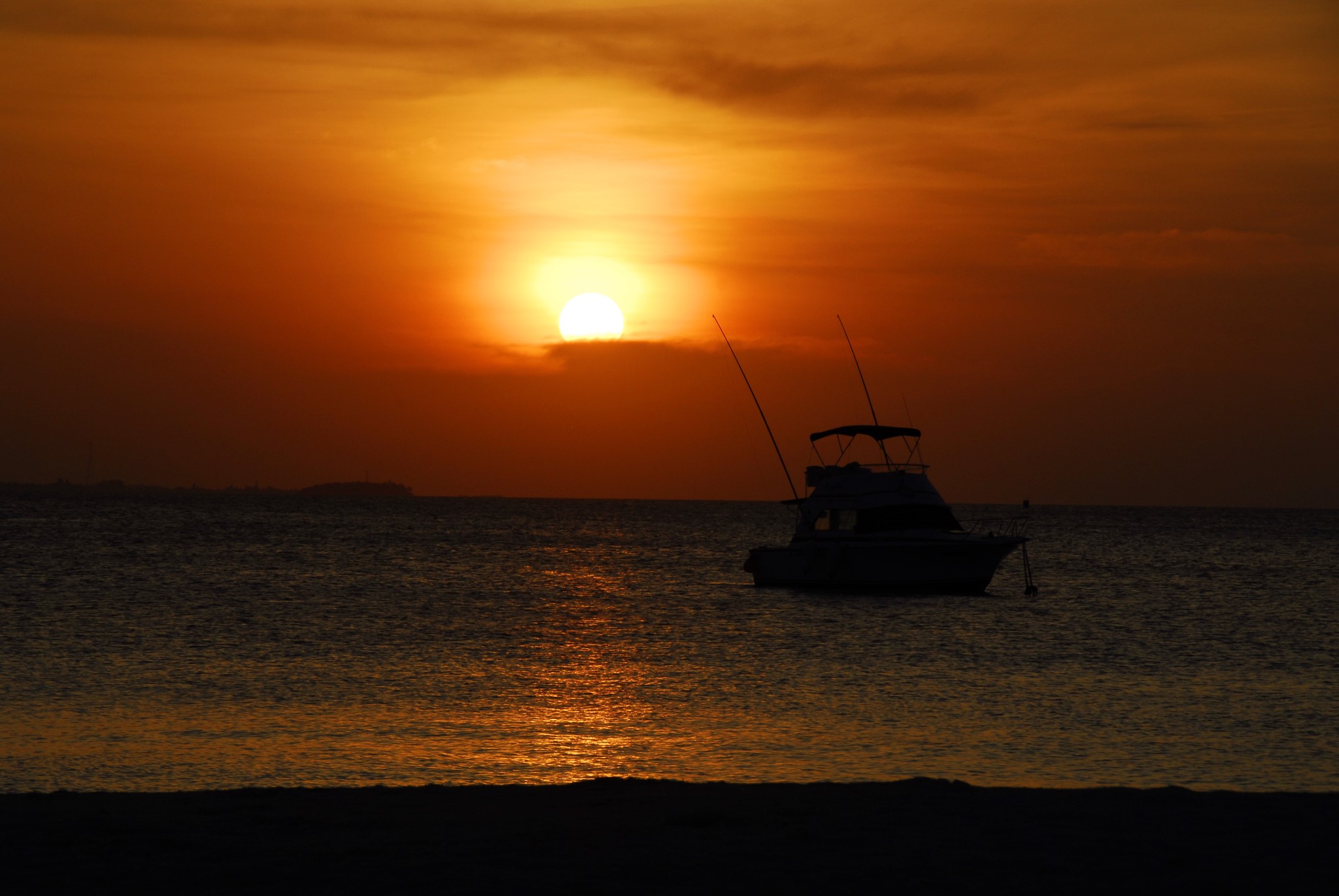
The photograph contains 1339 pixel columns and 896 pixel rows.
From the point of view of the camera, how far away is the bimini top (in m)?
48.5

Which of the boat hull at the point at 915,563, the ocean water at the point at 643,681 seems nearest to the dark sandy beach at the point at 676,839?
the ocean water at the point at 643,681

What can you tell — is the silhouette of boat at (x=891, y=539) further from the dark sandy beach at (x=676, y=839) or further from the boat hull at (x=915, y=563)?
the dark sandy beach at (x=676, y=839)

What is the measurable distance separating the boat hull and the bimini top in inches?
192

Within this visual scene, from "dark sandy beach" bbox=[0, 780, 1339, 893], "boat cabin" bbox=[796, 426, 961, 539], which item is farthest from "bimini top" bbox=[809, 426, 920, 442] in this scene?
"dark sandy beach" bbox=[0, 780, 1339, 893]

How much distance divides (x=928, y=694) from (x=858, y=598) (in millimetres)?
23844

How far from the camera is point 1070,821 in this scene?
10.2m

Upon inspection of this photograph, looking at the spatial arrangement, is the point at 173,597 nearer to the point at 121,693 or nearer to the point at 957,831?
the point at 121,693

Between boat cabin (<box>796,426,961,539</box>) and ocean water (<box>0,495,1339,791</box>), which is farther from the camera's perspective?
boat cabin (<box>796,426,961,539</box>)

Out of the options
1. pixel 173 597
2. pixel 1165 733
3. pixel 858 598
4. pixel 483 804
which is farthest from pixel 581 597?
pixel 483 804

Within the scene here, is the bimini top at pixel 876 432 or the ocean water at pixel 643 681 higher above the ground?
the bimini top at pixel 876 432

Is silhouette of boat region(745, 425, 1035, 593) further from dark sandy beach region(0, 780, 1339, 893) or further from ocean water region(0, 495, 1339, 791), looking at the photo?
dark sandy beach region(0, 780, 1339, 893)

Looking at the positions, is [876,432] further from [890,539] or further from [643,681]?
[643,681]

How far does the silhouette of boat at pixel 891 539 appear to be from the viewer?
147ft

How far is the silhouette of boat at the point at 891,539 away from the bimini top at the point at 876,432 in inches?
98.0
